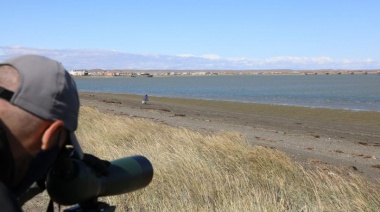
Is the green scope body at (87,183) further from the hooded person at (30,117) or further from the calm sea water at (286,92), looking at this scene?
the calm sea water at (286,92)

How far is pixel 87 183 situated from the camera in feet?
4.91

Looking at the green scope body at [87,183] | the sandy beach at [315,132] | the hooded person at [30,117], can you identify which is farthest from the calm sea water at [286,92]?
the hooded person at [30,117]

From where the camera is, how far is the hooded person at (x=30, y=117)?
1.24 metres

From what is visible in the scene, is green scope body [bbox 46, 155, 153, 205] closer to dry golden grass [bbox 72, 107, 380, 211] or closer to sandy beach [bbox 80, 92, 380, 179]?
dry golden grass [bbox 72, 107, 380, 211]

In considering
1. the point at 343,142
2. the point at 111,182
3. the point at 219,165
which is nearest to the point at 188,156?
the point at 219,165

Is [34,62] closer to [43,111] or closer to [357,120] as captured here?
[43,111]

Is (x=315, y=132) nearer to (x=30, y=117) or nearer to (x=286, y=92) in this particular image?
(x=30, y=117)

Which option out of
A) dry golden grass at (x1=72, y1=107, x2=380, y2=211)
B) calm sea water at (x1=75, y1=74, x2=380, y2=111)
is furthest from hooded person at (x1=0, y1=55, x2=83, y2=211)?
calm sea water at (x1=75, y1=74, x2=380, y2=111)

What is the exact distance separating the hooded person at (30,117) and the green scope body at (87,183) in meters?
0.15

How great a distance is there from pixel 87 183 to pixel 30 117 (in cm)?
33

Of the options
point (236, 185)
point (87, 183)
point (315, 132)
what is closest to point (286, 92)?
point (315, 132)

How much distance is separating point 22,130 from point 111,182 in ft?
1.47

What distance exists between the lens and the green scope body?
1484 mm

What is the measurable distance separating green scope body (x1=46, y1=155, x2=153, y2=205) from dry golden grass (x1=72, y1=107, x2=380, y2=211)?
2.42 m
